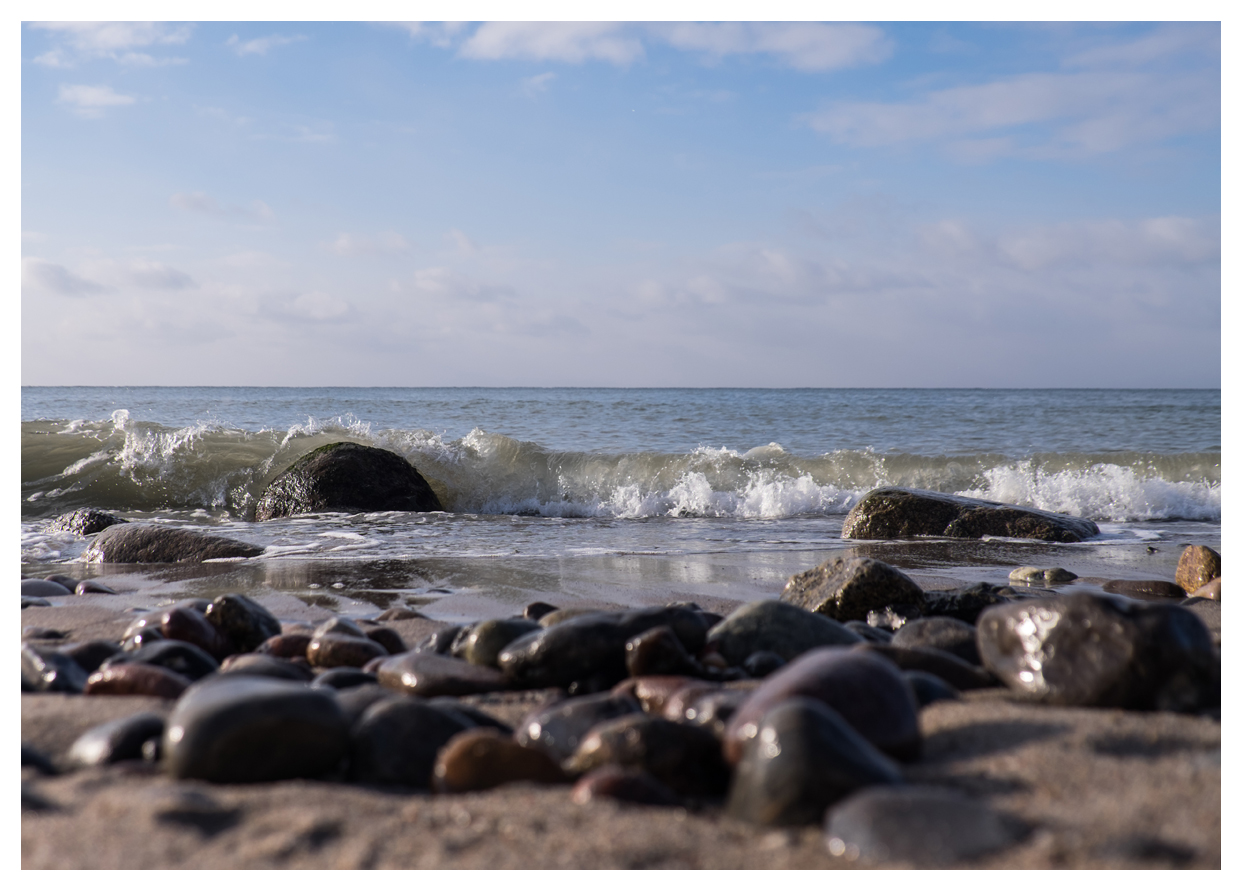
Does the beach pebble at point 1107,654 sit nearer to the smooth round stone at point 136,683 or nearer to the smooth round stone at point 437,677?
the smooth round stone at point 437,677

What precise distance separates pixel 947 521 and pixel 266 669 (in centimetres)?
604

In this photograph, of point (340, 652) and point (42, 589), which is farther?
point (42, 589)

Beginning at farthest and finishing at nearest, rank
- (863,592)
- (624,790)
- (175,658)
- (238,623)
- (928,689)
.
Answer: (863,592), (238,623), (175,658), (928,689), (624,790)

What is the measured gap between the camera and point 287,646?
2.88 m

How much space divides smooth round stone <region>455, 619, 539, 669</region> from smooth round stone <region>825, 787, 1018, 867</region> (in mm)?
1482

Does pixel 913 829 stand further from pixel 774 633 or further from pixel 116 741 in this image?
pixel 116 741

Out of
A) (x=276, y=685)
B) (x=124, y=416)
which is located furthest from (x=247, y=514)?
(x=276, y=685)

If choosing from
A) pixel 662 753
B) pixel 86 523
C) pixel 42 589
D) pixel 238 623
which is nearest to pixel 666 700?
pixel 662 753
